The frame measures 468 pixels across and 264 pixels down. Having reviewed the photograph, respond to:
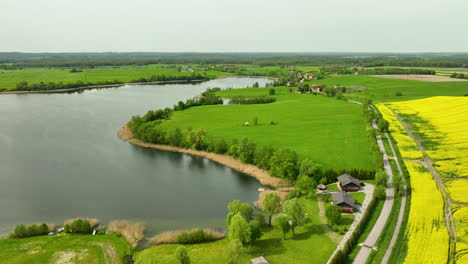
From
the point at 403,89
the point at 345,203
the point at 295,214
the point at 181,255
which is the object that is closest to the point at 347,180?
the point at 345,203

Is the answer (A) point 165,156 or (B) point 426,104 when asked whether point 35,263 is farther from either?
(B) point 426,104

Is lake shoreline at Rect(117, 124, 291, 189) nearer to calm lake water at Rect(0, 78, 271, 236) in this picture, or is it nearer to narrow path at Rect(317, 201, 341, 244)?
calm lake water at Rect(0, 78, 271, 236)

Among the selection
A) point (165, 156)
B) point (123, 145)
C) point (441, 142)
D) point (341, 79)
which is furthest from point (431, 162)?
point (341, 79)

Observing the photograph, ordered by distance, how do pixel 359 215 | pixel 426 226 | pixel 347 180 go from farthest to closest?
pixel 347 180
pixel 359 215
pixel 426 226

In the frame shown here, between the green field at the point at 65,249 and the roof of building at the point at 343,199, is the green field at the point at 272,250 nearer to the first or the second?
the green field at the point at 65,249

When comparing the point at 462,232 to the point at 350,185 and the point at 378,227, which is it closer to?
the point at 378,227
